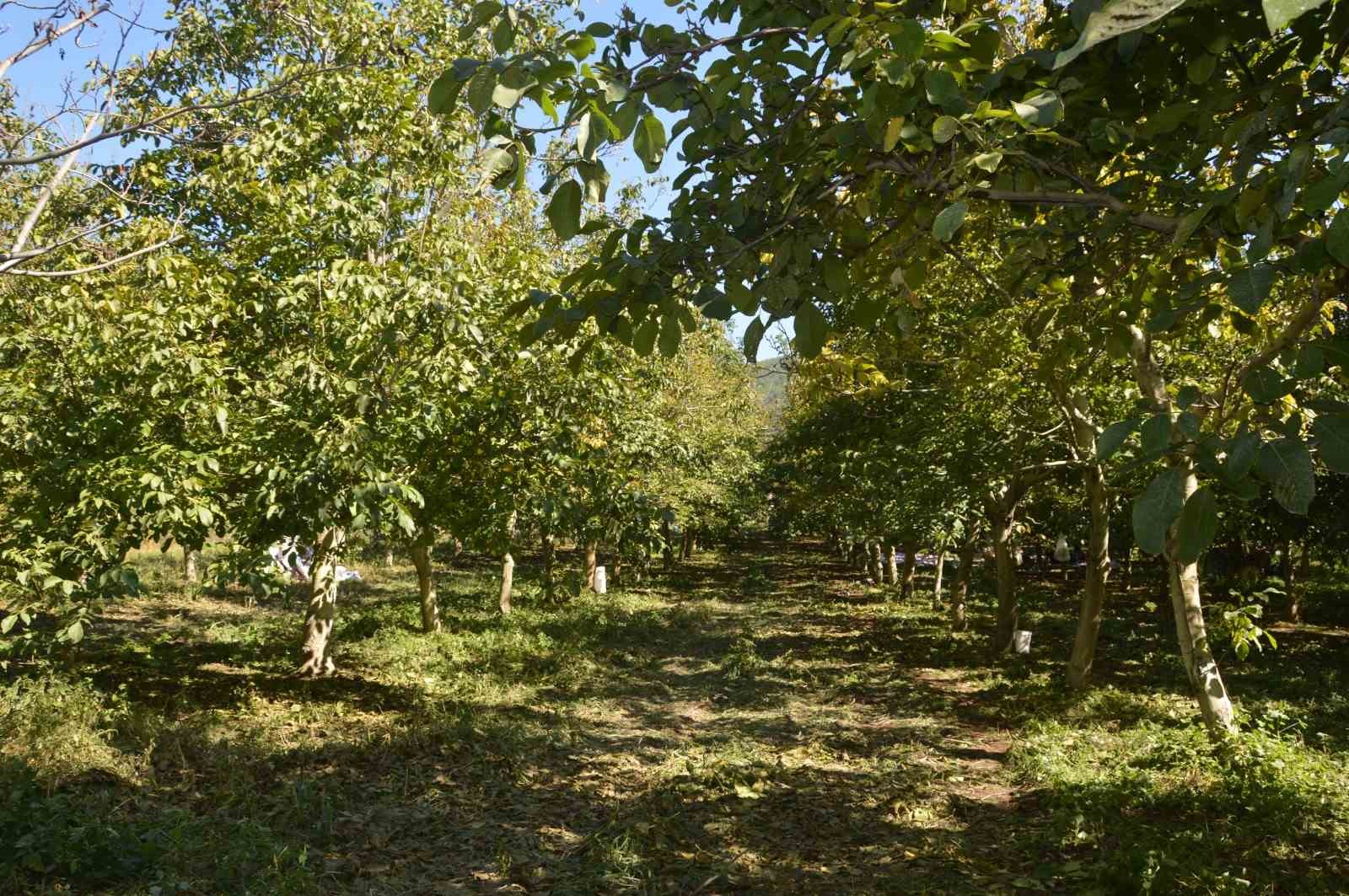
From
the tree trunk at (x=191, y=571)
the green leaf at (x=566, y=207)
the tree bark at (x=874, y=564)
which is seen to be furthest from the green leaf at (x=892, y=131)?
the tree bark at (x=874, y=564)

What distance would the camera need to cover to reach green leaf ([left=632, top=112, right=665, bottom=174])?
82.6 inches

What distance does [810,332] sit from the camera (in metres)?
2.96

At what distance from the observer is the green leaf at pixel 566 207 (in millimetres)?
2252

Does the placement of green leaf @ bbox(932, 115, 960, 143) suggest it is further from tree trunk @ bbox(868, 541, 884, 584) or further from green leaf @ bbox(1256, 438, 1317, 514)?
tree trunk @ bbox(868, 541, 884, 584)

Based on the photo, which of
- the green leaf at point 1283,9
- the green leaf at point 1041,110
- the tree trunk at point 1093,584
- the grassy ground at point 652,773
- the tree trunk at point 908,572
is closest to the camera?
the green leaf at point 1283,9

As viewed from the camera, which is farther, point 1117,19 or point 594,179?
point 594,179

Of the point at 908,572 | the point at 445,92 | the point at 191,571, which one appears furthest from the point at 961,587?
the point at 191,571

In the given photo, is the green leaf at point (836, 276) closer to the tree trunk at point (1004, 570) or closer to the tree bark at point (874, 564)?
the tree trunk at point (1004, 570)

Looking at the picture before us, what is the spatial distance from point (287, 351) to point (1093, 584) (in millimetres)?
10436

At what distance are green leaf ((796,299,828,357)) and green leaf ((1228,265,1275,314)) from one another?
4.05 feet

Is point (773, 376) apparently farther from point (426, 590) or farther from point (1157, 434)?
point (1157, 434)

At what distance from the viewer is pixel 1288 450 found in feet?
5.57

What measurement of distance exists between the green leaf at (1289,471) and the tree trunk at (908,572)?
19657mm

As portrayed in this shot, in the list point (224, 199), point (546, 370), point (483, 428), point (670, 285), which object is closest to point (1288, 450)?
point (670, 285)
